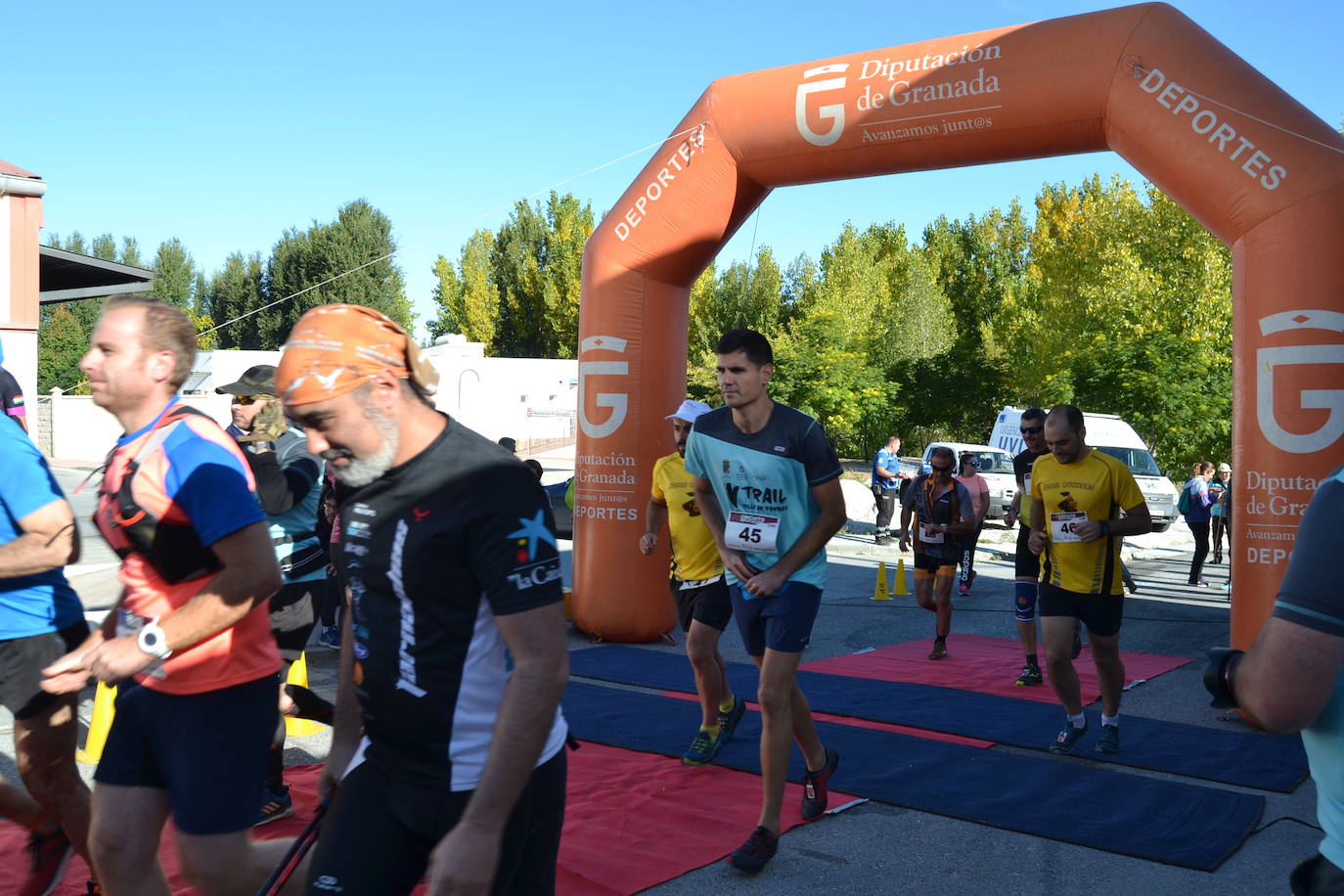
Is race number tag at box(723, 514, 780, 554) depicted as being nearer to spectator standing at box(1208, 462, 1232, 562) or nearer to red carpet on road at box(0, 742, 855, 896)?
red carpet on road at box(0, 742, 855, 896)

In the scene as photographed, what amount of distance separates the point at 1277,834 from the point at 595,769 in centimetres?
320

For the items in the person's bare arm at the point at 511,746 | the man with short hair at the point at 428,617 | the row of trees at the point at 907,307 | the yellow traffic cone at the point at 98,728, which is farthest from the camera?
the row of trees at the point at 907,307

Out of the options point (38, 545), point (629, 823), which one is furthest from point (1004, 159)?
point (38, 545)

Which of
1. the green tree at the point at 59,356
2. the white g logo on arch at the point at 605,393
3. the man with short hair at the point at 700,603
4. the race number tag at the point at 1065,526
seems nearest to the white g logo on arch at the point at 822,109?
the white g logo on arch at the point at 605,393

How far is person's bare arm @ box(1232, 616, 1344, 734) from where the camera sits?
1.67m

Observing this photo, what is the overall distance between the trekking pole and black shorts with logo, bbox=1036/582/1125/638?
461cm

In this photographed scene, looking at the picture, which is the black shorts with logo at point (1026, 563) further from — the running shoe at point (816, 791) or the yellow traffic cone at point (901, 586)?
the yellow traffic cone at point (901, 586)

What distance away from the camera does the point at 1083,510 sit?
6.25 m

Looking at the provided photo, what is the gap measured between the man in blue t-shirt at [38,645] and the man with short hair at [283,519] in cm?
122

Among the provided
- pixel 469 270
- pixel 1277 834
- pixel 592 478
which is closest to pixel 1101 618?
pixel 1277 834

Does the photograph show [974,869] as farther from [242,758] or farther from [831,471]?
[242,758]

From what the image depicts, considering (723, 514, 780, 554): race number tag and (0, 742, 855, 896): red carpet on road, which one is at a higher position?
(723, 514, 780, 554): race number tag

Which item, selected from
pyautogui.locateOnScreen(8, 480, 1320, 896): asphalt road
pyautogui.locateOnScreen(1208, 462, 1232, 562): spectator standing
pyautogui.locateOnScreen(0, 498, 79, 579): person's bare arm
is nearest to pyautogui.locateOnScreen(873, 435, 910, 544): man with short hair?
pyautogui.locateOnScreen(1208, 462, 1232, 562): spectator standing

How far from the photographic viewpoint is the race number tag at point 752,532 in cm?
457
